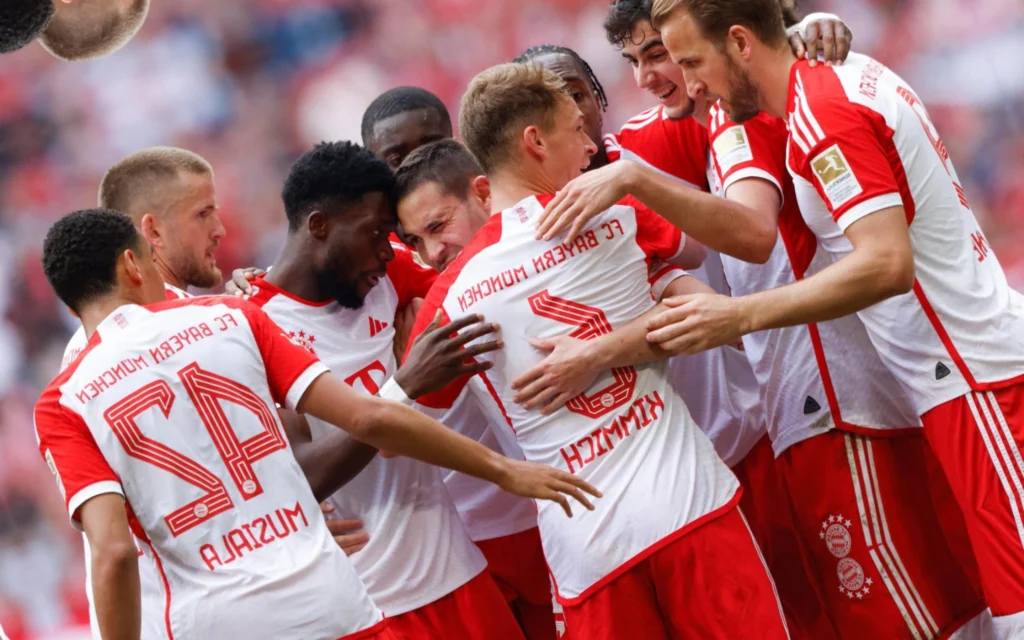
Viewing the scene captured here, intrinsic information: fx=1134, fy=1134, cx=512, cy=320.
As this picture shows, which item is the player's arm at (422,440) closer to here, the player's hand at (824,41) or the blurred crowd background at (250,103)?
the player's hand at (824,41)

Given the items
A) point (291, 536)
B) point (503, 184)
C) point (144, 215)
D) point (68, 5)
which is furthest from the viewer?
point (144, 215)

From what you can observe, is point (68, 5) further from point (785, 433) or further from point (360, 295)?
point (785, 433)

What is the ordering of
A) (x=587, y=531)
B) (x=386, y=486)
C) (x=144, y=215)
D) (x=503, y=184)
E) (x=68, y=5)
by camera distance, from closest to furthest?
(x=68, y=5)
(x=587, y=531)
(x=503, y=184)
(x=386, y=486)
(x=144, y=215)

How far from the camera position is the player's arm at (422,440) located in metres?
2.84

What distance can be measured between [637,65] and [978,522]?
6.76ft

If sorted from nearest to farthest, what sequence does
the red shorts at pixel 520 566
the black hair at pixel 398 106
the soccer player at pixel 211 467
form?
the soccer player at pixel 211 467 < the red shorts at pixel 520 566 < the black hair at pixel 398 106

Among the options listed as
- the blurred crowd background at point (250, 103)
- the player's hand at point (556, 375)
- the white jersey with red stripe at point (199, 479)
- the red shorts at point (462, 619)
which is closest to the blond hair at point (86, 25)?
the white jersey with red stripe at point (199, 479)

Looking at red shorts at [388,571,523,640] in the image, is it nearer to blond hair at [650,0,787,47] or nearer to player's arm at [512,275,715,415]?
player's arm at [512,275,715,415]

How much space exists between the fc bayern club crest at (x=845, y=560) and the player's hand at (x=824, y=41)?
4.67ft

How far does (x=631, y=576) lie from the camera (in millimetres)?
2990

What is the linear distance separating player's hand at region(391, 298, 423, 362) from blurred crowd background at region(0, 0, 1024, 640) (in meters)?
3.60

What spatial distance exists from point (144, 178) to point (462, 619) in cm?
195

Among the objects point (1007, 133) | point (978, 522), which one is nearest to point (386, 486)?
point (978, 522)

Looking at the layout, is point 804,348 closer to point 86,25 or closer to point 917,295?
point 917,295
